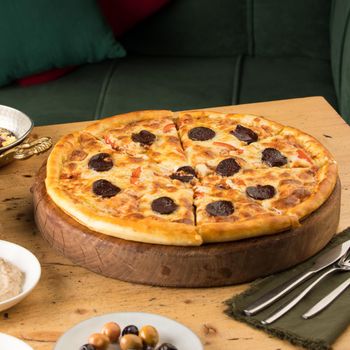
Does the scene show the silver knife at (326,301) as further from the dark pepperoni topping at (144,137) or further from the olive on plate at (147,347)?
the dark pepperoni topping at (144,137)

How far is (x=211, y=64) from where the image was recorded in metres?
3.33

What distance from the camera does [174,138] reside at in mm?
2020

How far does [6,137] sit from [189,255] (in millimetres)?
770

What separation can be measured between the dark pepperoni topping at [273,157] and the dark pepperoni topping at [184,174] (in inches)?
7.2

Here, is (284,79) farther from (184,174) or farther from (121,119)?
(184,174)

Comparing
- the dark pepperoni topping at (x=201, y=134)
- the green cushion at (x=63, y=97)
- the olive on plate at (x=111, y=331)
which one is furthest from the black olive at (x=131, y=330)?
the green cushion at (x=63, y=97)

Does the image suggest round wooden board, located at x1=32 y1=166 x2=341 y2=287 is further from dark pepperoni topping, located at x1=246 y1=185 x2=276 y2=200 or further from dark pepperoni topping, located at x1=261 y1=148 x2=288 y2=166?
dark pepperoni topping, located at x1=261 y1=148 x2=288 y2=166

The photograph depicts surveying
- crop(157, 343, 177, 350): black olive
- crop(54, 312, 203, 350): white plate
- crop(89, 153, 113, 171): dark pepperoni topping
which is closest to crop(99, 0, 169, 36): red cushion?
crop(89, 153, 113, 171): dark pepperoni topping

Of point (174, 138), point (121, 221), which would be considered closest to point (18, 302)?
point (121, 221)

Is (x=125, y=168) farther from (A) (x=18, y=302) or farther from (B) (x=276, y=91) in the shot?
(B) (x=276, y=91)

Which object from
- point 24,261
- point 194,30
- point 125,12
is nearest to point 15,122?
point 24,261

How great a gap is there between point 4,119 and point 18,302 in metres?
0.77

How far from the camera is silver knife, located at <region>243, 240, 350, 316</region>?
1516mm

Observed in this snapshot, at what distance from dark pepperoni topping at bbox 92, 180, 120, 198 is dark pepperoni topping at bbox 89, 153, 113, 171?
0.31 feet
